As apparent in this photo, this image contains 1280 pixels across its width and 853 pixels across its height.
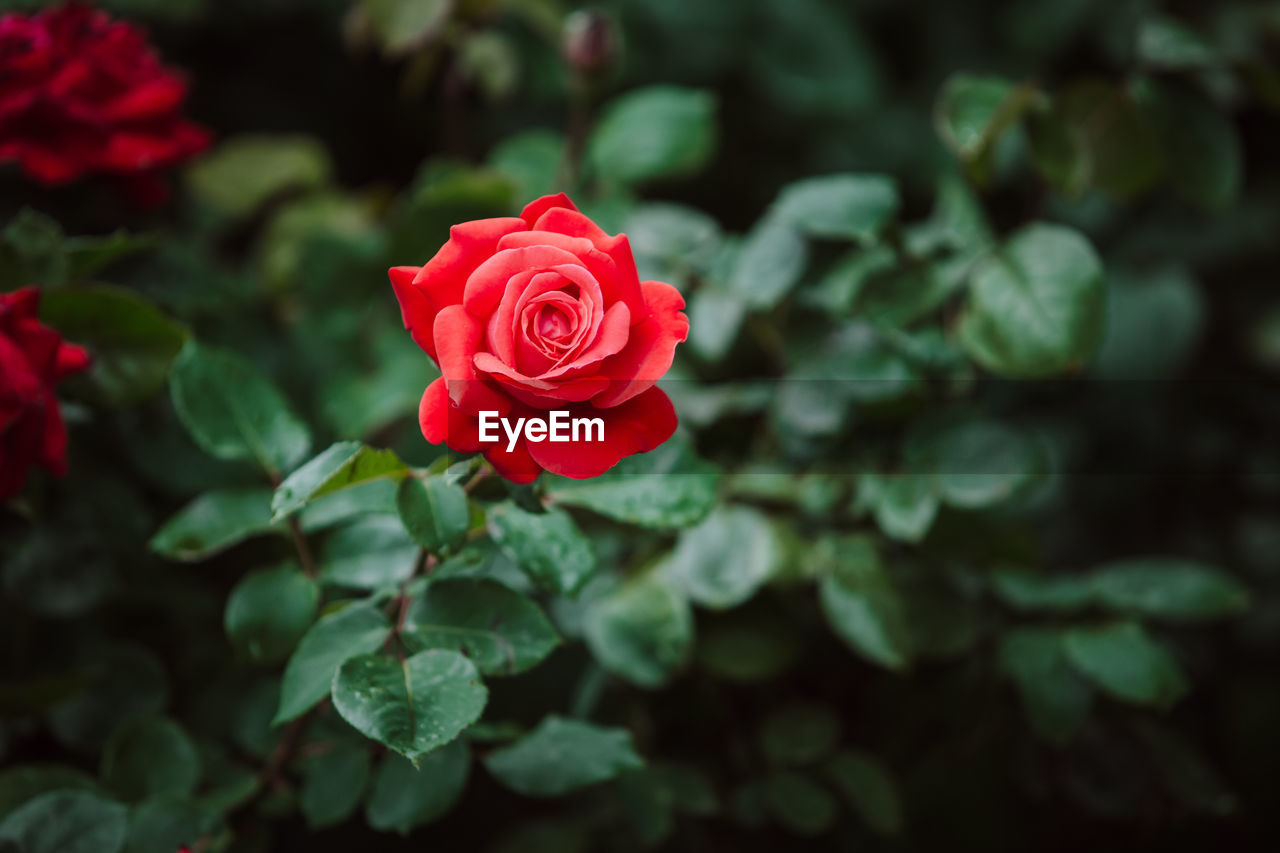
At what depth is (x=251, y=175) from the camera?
1.12 m

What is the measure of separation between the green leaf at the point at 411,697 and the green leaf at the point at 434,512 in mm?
58

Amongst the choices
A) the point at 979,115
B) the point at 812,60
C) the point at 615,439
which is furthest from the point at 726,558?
the point at 812,60

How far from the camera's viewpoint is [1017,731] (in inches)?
31.6

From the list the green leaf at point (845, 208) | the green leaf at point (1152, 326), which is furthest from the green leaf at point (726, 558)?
the green leaf at point (1152, 326)

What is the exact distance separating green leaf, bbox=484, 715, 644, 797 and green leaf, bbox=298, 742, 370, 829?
77mm

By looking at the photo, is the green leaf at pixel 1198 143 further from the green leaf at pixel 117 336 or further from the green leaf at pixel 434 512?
the green leaf at pixel 117 336

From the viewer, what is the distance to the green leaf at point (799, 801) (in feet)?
2.19

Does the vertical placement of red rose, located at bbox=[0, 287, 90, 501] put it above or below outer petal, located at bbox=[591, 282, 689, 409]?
below

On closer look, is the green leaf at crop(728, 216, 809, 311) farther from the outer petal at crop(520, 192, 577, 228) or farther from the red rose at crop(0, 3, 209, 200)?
the red rose at crop(0, 3, 209, 200)

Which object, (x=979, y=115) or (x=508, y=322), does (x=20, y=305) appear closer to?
(x=508, y=322)

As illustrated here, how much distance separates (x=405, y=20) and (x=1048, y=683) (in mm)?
827

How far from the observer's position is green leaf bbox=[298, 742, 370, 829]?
52 centimetres

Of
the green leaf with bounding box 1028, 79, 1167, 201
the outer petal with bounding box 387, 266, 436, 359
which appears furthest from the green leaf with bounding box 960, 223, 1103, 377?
the outer petal with bounding box 387, 266, 436, 359

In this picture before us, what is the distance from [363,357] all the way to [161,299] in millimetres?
252
